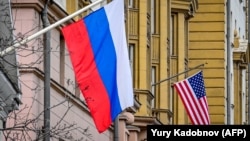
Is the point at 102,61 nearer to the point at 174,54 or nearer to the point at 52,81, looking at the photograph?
the point at 52,81

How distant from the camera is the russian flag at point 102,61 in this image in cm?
2900

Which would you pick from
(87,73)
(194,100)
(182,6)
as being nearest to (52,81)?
(87,73)

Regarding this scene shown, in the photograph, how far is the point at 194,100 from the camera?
159 feet

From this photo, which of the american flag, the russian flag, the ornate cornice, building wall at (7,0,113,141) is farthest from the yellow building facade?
the russian flag

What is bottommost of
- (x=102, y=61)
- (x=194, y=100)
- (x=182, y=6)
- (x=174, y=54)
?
(x=102, y=61)

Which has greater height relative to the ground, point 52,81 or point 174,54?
point 174,54

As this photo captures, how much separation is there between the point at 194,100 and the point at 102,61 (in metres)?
18.8

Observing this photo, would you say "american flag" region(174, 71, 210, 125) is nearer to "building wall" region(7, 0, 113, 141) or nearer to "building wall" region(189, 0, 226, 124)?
"building wall" region(7, 0, 113, 141)

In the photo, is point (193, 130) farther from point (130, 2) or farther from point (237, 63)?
point (237, 63)

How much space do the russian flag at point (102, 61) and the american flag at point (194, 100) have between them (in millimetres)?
16857

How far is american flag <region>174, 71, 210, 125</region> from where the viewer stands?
157ft

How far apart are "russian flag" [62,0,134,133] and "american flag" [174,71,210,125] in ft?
55.3

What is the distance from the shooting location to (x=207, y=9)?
75.4m

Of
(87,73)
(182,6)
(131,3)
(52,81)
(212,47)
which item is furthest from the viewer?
(212,47)
